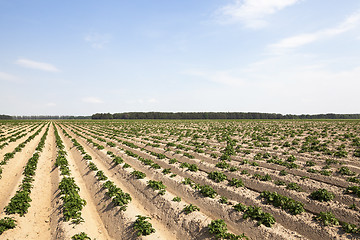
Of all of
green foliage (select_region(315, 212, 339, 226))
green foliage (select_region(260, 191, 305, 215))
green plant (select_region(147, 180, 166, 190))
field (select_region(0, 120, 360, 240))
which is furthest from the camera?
green plant (select_region(147, 180, 166, 190))

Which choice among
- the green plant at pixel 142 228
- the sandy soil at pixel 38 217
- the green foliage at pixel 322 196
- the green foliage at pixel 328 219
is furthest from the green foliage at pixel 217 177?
the sandy soil at pixel 38 217

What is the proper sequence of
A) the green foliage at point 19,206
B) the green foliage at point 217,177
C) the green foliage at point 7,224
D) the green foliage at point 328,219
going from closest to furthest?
the green foliage at point 328,219
the green foliage at point 7,224
the green foliage at point 19,206
the green foliage at point 217,177

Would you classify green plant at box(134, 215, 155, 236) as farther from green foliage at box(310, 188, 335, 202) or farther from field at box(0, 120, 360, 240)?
green foliage at box(310, 188, 335, 202)

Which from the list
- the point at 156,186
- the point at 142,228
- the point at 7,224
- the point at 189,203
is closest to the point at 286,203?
the point at 189,203

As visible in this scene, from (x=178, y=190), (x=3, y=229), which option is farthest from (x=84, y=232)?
(x=178, y=190)

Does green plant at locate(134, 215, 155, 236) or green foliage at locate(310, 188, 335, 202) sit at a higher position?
green foliage at locate(310, 188, 335, 202)

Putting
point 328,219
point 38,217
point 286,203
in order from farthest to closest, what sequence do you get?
point 38,217, point 286,203, point 328,219

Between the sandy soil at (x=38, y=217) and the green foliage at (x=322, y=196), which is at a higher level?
the green foliage at (x=322, y=196)

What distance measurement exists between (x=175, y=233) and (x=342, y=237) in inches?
243

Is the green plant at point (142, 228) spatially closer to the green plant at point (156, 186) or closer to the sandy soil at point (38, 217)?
the green plant at point (156, 186)

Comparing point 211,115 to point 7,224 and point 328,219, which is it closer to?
point 328,219

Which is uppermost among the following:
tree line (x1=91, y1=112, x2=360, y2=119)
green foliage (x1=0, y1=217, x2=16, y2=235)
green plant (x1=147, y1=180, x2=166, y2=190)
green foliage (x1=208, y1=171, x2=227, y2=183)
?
tree line (x1=91, y1=112, x2=360, y2=119)

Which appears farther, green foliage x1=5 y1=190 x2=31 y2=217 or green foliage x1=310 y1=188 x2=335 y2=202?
green foliage x1=5 y1=190 x2=31 y2=217

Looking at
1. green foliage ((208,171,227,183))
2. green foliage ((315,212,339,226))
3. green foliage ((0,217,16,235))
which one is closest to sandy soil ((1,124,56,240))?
green foliage ((0,217,16,235))
